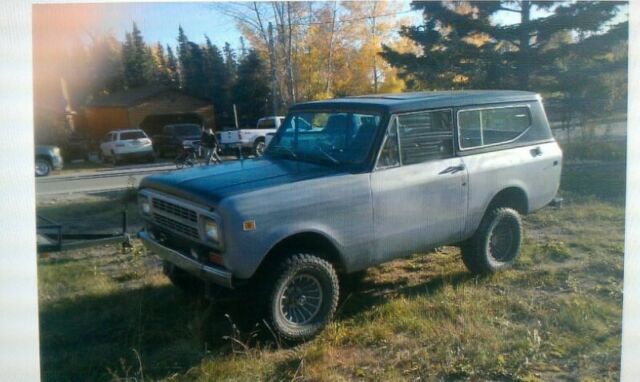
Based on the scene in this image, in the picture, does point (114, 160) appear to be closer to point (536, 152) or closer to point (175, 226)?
point (175, 226)

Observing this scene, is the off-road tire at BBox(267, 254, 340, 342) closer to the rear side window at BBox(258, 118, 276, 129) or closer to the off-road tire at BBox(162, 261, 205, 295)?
the off-road tire at BBox(162, 261, 205, 295)

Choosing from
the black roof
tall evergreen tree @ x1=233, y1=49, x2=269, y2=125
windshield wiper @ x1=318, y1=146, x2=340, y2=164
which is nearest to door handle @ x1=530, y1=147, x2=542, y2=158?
the black roof

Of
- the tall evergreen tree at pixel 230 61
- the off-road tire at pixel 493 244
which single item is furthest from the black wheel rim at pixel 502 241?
the tall evergreen tree at pixel 230 61

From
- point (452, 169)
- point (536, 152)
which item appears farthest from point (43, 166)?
point (536, 152)

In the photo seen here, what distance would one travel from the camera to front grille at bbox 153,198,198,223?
2.76m

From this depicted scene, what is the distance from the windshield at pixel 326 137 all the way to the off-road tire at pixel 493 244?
1273 millimetres

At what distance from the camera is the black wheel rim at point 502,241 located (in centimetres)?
385

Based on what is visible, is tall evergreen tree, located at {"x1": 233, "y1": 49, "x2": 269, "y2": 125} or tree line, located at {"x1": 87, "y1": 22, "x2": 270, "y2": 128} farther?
tall evergreen tree, located at {"x1": 233, "y1": 49, "x2": 269, "y2": 125}

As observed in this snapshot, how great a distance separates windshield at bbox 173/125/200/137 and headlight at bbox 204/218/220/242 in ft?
2.59

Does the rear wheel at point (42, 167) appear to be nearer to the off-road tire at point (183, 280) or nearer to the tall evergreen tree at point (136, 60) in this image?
the tall evergreen tree at point (136, 60)

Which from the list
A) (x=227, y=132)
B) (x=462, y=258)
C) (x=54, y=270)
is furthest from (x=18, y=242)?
(x=462, y=258)

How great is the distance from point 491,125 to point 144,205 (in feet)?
8.68

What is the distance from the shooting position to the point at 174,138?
323cm

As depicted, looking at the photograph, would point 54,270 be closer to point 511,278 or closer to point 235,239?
point 235,239
